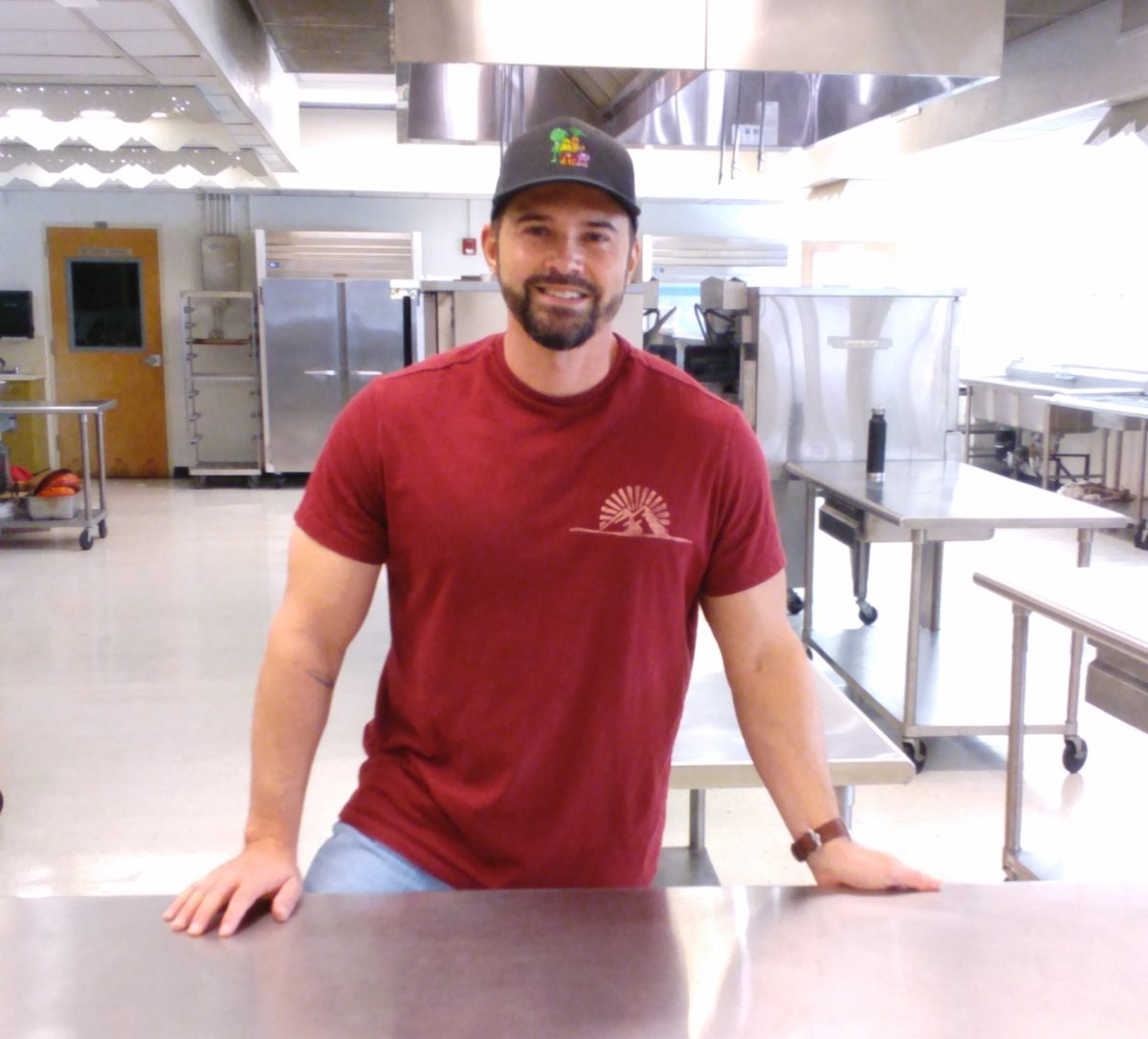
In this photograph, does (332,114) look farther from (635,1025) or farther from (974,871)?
(635,1025)

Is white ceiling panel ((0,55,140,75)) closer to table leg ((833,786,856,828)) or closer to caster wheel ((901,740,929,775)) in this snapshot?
caster wheel ((901,740,929,775))

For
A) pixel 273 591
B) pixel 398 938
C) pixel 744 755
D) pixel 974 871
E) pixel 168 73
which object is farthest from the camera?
pixel 273 591

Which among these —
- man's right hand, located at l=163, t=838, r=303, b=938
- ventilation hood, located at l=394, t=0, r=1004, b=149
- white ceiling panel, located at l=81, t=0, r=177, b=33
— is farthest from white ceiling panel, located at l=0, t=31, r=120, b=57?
man's right hand, located at l=163, t=838, r=303, b=938

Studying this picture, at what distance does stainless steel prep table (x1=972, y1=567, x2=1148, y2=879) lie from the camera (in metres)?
2.33

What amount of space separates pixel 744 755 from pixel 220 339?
8913mm

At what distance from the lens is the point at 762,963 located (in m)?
0.95

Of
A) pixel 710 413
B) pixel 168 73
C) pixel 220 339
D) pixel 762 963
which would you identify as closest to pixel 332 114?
pixel 220 339

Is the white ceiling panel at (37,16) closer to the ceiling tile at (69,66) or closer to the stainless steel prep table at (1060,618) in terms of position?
the ceiling tile at (69,66)

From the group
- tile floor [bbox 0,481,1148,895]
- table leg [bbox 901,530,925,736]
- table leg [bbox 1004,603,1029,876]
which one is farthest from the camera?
table leg [bbox 901,530,925,736]

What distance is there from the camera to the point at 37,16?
4184 millimetres

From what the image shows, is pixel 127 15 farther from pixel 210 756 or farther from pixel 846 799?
pixel 846 799

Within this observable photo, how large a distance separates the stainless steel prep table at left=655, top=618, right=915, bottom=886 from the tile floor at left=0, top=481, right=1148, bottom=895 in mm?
258

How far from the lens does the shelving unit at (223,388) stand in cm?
1016

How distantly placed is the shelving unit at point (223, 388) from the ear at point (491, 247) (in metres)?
8.94
